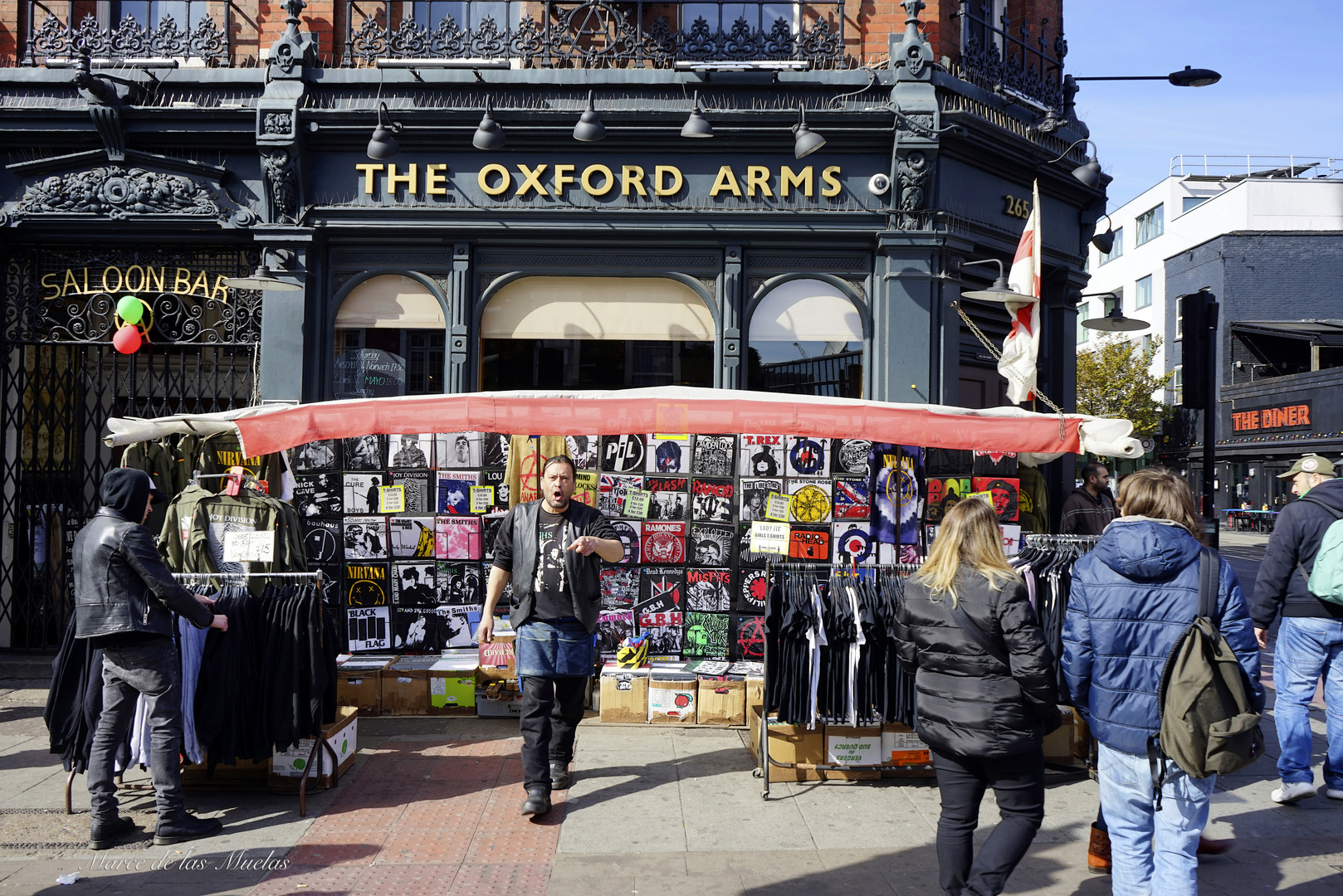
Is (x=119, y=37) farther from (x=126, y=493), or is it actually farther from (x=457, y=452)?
(x=126, y=493)

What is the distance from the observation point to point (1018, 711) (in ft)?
12.6

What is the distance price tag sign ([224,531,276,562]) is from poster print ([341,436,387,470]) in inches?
73.7

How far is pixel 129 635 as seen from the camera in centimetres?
520

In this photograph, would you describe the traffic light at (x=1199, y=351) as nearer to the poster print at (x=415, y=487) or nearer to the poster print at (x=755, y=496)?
the poster print at (x=755, y=496)

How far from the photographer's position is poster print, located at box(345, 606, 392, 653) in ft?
26.8

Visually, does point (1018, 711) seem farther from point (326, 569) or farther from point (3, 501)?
point (3, 501)

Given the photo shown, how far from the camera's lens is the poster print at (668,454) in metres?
8.08

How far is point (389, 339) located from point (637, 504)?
365 centimetres

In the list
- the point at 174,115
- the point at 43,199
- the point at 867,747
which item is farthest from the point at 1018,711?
the point at 43,199

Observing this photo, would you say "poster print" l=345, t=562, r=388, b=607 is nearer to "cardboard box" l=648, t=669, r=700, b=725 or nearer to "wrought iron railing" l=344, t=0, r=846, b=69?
"cardboard box" l=648, t=669, r=700, b=725

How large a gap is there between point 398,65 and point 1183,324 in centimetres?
828

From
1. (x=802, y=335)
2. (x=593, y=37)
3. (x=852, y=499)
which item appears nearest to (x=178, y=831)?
(x=852, y=499)

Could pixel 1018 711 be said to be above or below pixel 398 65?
below

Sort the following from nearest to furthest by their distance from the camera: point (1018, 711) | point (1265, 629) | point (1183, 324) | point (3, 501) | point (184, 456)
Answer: point (1018, 711)
point (1265, 629)
point (184, 456)
point (1183, 324)
point (3, 501)
